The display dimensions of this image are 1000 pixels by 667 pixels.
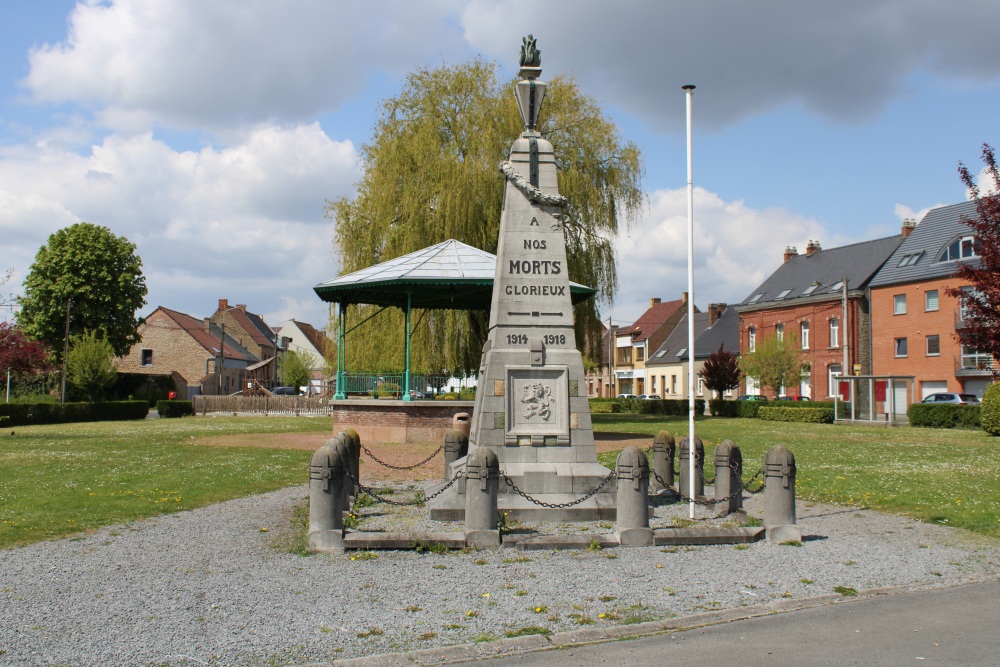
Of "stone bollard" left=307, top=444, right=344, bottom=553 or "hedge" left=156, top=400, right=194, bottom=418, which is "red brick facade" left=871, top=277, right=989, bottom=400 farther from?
"stone bollard" left=307, top=444, right=344, bottom=553

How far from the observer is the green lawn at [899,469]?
1167 cm

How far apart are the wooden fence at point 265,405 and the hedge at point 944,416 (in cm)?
2771

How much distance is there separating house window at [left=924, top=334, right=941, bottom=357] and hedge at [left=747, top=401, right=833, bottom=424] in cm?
907

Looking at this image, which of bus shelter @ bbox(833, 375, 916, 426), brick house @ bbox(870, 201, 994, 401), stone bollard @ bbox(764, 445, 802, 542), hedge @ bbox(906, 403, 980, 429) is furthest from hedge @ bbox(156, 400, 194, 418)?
stone bollard @ bbox(764, 445, 802, 542)

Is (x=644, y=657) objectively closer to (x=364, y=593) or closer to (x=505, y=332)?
(x=364, y=593)

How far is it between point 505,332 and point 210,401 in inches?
1588

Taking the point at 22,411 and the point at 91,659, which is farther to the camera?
the point at 22,411

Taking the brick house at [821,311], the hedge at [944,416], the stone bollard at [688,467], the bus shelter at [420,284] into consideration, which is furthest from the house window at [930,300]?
the stone bollard at [688,467]

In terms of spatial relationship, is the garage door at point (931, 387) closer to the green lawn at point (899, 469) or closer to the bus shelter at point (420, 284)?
the green lawn at point (899, 469)

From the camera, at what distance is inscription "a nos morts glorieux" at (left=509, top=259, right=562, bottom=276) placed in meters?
11.4

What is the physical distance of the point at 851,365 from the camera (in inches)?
1898

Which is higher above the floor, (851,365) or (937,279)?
(937,279)

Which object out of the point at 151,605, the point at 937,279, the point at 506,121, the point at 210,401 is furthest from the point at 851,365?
the point at 151,605

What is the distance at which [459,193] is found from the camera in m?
28.2
